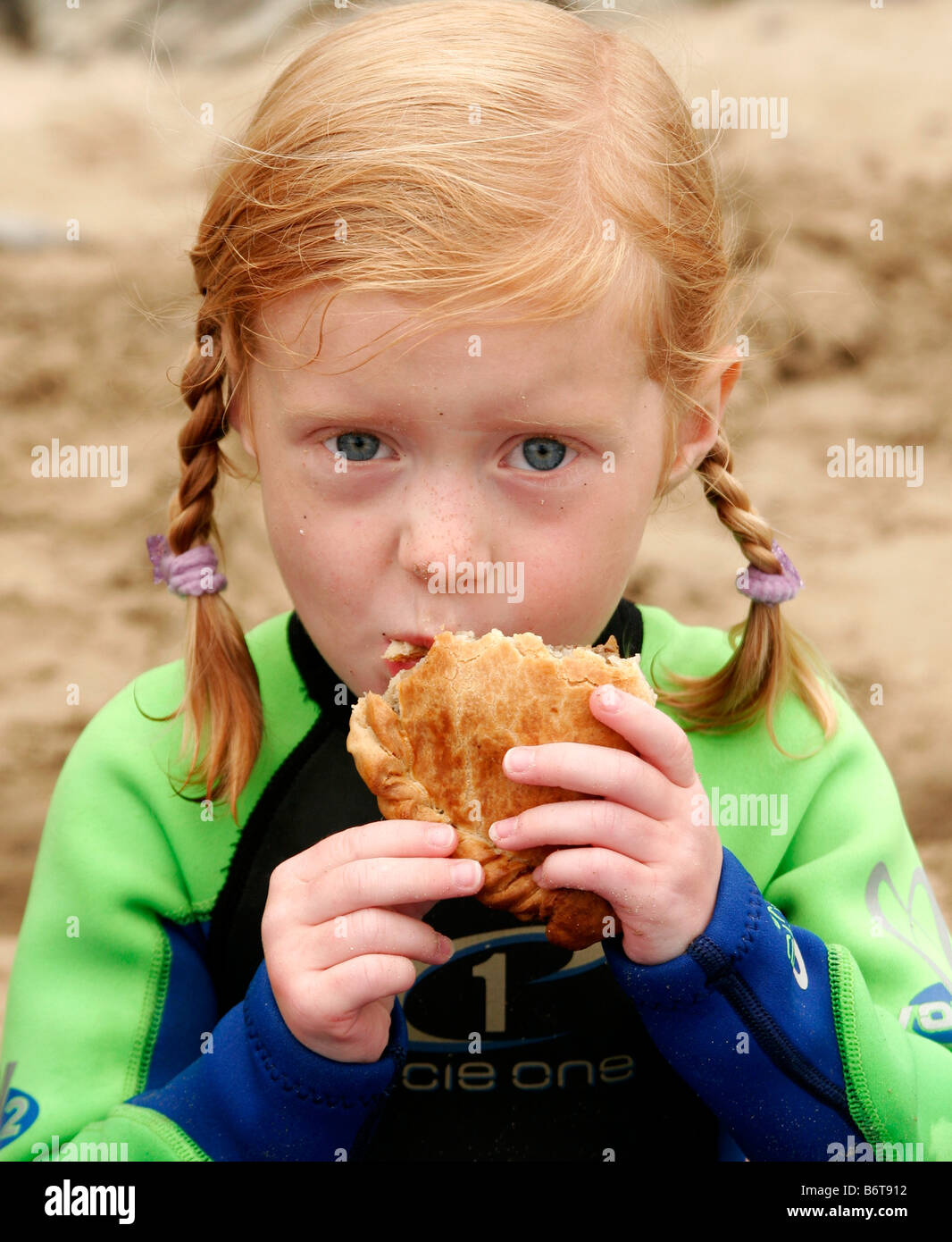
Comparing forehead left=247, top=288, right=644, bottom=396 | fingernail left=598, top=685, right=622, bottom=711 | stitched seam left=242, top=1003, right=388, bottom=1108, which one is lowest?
stitched seam left=242, top=1003, right=388, bottom=1108

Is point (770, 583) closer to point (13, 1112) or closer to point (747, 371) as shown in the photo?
point (13, 1112)

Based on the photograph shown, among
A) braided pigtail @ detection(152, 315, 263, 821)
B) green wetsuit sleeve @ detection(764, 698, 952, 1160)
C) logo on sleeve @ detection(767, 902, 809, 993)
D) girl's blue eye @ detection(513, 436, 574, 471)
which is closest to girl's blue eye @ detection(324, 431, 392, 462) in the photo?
girl's blue eye @ detection(513, 436, 574, 471)

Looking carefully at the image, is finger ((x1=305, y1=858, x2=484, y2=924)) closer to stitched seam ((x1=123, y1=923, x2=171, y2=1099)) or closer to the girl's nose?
the girl's nose

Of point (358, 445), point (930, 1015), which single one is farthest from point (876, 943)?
point (358, 445)

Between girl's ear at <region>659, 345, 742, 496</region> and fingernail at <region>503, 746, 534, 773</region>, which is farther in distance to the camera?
girl's ear at <region>659, 345, 742, 496</region>

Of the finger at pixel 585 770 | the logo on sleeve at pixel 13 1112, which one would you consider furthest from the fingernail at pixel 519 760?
the logo on sleeve at pixel 13 1112

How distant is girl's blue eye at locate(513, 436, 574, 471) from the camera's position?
5.40 ft

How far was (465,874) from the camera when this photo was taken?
1.51 meters

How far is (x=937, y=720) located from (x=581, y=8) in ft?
8.93

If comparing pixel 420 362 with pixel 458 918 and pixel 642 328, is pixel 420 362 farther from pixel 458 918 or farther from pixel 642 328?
pixel 458 918

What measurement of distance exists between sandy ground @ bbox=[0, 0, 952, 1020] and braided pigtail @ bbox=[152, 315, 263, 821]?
6.35 ft

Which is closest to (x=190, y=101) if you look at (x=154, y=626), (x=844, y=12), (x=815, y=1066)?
(x=154, y=626)

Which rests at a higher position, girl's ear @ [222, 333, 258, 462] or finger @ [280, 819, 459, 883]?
girl's ear @ [222, 333, 258, 462]

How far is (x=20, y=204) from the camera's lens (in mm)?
5441
